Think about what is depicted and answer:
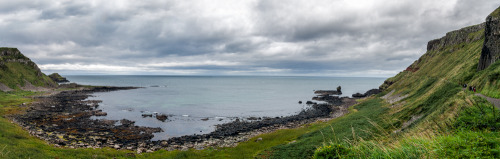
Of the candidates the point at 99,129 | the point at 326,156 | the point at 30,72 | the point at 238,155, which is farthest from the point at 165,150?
the point at 30,72

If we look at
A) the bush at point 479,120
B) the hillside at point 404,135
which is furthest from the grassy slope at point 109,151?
the bush at point 479,120

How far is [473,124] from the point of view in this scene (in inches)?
480

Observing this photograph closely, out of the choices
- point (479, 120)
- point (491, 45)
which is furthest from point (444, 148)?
point (491, 45)

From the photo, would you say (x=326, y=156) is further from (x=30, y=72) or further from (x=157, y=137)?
(x=30, y=72)

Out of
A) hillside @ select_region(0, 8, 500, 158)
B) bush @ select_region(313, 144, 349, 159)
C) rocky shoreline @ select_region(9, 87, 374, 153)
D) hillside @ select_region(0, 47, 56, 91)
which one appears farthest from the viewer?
hillside @ select_region(0, 47, 56, 91)

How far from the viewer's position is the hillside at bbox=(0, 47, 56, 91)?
5103 inches

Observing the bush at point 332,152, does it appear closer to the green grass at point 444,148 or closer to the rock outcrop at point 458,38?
the green grass at point 444,148

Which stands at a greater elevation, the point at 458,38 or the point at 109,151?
A: the point at 458,38

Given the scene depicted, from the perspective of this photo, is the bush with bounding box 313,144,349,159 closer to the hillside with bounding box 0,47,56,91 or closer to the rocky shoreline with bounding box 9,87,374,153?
the rocky shoreline with bounding box 9,87,374,153

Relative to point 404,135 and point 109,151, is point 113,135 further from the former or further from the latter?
point 404,135

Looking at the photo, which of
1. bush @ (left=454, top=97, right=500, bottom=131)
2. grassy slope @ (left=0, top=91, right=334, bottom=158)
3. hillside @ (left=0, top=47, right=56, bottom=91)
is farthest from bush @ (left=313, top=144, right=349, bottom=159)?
hillside @ (left=0, top=47, right=56, bottom=91)

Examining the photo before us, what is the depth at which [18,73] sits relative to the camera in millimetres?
144250

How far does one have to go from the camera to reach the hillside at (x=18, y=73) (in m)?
130

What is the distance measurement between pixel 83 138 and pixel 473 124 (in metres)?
49.9
